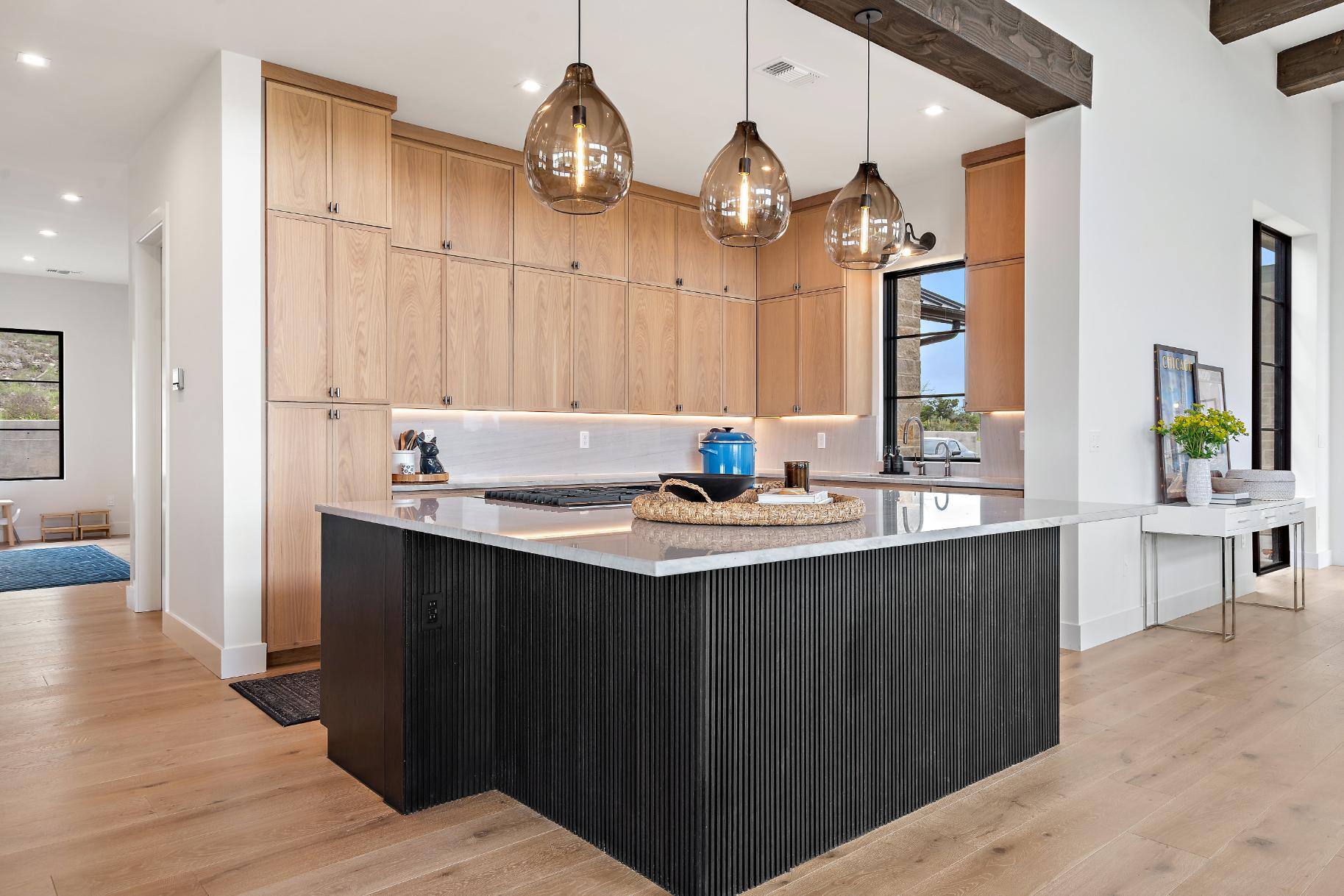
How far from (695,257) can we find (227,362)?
345cm

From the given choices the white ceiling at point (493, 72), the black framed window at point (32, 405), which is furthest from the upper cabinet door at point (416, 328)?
the black framed window at point (32, 405)

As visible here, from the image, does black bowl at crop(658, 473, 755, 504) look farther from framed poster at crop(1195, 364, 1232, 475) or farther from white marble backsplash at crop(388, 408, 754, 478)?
framed poster at crop(1195, 364, 1232, 475)

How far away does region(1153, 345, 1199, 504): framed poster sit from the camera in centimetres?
489

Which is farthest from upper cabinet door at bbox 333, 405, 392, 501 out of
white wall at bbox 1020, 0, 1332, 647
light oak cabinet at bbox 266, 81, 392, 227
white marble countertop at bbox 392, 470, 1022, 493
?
white wall at bbox 1020, 0, 1332, 647

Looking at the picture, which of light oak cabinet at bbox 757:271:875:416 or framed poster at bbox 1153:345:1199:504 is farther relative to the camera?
light oak cabinet at bbox 757:271:875:416

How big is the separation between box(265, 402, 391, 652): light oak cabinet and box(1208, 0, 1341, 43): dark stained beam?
5664 mm

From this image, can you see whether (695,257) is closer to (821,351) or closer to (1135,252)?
(821,351)

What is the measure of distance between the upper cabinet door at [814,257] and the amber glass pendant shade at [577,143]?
407 centimetres

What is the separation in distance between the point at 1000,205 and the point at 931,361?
123 cm

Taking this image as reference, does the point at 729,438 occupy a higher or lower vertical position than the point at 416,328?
lower

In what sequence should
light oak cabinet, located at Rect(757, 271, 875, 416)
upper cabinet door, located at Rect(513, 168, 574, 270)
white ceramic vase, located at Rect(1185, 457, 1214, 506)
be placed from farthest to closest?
light oak cabinet, located at Rect(757, 271, 875, 416) < upper cabinet door, located at Rect(513, 168, 574, 270) < white ceramic vase, located at Rect(1185, 457, 1214, 506)

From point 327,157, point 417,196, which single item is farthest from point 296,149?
point 417,196

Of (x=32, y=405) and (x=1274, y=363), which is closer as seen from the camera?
(x=1274, y=363)

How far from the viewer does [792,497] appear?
7.43ft
